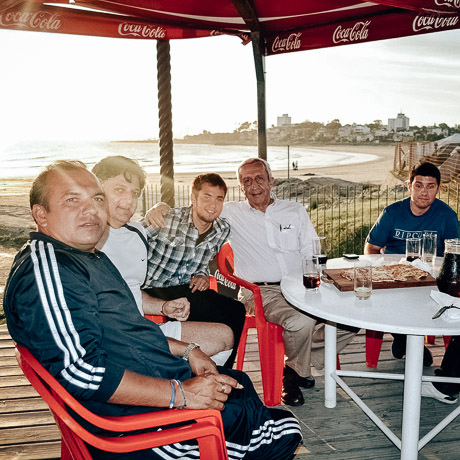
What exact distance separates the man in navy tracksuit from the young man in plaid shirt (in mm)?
1012

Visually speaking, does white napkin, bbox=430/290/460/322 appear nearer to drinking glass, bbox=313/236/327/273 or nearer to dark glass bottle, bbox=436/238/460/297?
dark glass bottle, bbox=436/238/460/297

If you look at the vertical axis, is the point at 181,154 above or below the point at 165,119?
above

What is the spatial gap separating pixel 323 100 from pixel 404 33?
17970mm

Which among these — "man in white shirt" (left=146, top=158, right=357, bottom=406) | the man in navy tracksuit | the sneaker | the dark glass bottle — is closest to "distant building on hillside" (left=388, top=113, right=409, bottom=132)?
"man in white shirt" (left=146, top=158, right=357, bottom=406)

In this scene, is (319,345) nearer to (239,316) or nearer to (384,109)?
(239,316)

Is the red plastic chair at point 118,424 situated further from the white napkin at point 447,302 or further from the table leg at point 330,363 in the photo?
the table leg at point 330,363

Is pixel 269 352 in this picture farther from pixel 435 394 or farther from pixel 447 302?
pixel 447 302

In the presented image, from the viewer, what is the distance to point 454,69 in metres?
21.0

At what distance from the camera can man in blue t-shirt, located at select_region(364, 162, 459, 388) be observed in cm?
308

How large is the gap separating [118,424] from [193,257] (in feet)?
5.29

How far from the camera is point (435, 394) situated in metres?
2.51

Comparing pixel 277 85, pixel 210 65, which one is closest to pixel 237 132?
pixel 277 85

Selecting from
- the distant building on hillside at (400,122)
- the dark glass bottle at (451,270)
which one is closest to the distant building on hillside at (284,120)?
the distant building on hillside at (400,122)

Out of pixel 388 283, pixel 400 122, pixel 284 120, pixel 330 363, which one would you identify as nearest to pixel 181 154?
pixel 284 120
